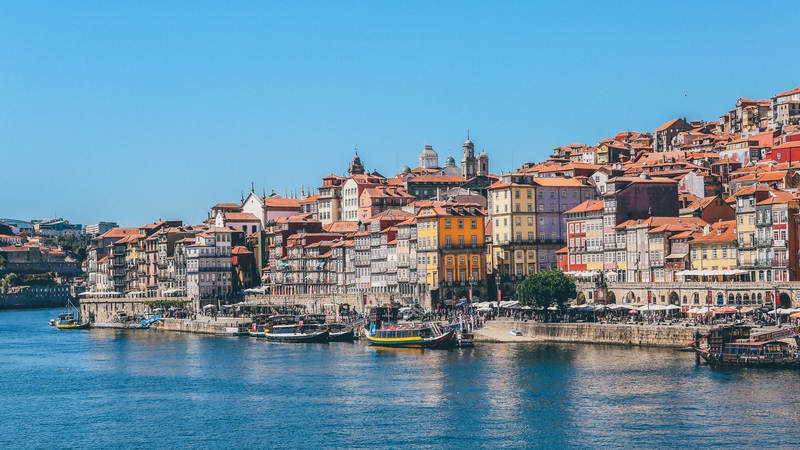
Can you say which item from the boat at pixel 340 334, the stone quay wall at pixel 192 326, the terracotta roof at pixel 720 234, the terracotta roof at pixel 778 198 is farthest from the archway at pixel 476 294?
the terracotta roof at pixel 778 198

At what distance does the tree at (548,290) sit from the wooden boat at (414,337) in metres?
7.24

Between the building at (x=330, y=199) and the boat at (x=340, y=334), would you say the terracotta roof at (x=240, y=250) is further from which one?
the boat at (x=340, y=334)

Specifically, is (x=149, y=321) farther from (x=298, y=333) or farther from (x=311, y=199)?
(x=298, y=333)

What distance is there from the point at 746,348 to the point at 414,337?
2940cm

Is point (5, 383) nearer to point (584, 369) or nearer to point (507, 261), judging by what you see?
point (584, 369)

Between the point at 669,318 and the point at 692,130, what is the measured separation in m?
86.9

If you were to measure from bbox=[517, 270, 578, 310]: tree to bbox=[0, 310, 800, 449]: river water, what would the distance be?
21.3ft

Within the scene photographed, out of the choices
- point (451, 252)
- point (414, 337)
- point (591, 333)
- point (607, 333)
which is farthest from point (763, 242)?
point (451, 252)

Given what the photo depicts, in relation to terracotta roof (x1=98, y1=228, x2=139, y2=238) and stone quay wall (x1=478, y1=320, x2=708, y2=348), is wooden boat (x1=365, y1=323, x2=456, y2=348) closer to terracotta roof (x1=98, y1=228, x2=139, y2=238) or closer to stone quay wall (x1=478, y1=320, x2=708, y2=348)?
stone quay wall (x1=478, y1=320, x2=708, y2=348)

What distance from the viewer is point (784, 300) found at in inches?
3371

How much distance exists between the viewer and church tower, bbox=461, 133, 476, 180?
162 metres

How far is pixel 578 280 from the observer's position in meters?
107

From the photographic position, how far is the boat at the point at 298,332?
108 metres

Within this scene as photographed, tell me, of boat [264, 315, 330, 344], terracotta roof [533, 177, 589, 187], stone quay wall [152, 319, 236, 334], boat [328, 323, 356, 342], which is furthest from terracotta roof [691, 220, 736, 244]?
stone quay wall [152, 319, 236, 334]
